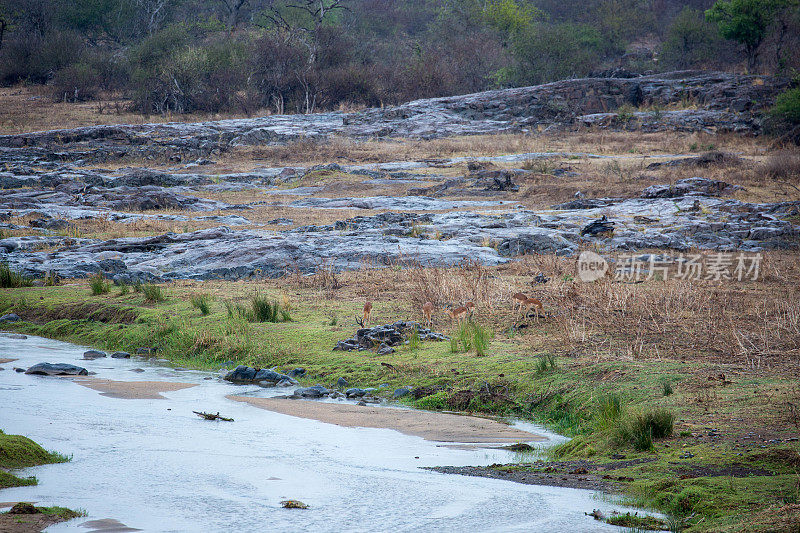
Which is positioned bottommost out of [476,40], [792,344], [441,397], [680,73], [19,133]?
[441,397]

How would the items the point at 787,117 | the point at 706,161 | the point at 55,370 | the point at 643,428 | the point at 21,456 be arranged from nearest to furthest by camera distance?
1. the point at 21,456
2. the point at 643,428
3. the point at 55,370
4. the point at 706,161
5. the point at 787,117

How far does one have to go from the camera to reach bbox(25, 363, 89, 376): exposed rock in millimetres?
8477

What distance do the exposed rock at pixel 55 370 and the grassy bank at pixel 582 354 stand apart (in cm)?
147

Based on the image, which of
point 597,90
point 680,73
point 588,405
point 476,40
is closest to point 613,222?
point 588,405

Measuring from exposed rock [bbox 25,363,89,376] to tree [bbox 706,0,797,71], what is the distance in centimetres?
4541

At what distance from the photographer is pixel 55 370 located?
334 inches

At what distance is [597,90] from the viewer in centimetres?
4153

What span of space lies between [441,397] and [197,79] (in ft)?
128

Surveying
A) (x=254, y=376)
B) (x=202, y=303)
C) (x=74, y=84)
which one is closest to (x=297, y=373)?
(x=254, y=376)

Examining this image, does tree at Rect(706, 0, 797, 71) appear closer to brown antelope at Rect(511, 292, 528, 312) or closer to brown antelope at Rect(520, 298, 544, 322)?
brown antelope at Rect(511, 292, 528, 312)

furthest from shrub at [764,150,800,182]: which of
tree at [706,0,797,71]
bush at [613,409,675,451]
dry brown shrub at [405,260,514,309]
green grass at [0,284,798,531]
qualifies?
tree at [706,0,797,71]

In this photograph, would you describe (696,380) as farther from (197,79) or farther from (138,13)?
(138,13)

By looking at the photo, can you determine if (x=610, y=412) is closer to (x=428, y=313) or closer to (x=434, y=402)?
(x=434, y=402)

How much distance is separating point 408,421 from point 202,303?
5.47 metres
